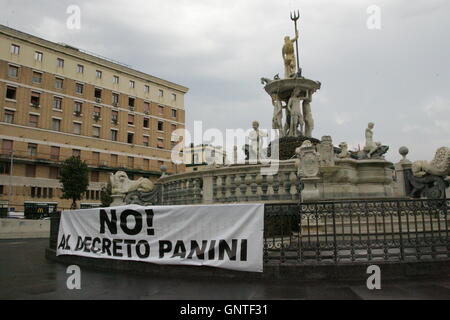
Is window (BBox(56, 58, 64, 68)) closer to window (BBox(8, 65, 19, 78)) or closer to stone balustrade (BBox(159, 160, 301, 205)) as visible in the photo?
window (BBox(8, 65, 19, 78))

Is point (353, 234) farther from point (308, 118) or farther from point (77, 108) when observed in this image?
point (77, 108)

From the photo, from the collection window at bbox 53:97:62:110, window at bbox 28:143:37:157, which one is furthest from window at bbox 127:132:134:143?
window at bbox 28:143:37:157

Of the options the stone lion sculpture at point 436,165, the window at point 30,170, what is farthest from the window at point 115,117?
the stone lion sculpture at point 436,165

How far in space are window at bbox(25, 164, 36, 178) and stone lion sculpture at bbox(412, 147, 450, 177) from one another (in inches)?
1592

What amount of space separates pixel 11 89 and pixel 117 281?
4187 cm

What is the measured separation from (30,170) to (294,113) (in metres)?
35.5

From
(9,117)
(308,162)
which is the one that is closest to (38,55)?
(9,117)

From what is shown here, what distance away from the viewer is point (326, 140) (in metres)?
9.90

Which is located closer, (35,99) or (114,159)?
(35,99)

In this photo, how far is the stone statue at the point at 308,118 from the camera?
1633cm

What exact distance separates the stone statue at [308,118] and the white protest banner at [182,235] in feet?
36.5

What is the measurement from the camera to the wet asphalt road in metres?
4.87

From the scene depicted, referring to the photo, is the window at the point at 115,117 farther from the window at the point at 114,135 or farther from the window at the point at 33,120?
the window at the point at 33,120

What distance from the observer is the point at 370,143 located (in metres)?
12.9
